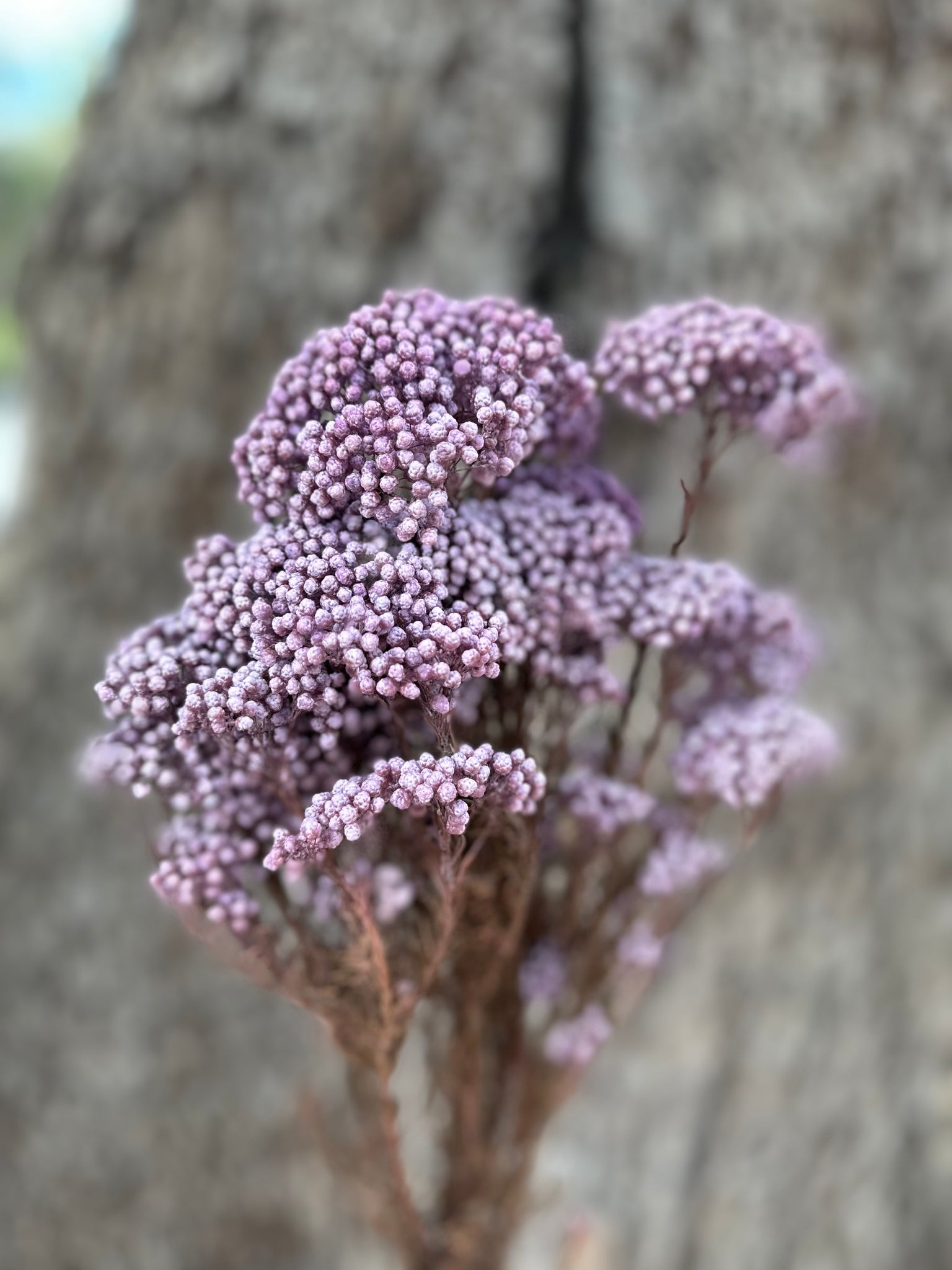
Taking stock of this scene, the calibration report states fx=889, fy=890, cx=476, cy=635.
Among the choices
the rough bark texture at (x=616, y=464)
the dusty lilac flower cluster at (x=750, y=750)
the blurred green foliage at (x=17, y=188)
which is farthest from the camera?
the blurred green foliage at (x=17, y=188)

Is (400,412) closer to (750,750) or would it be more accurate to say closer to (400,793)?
(400,793)

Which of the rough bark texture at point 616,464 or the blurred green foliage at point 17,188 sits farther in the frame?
the blurred green foliage at point 17,188

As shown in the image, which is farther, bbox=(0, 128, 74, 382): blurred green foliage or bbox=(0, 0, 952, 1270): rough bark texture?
bbox=(0, 128, 74, 382): blurred green foliage

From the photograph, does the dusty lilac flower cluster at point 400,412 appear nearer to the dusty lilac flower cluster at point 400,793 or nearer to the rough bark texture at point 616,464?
the dusty lilac flower cluster at point 400,793

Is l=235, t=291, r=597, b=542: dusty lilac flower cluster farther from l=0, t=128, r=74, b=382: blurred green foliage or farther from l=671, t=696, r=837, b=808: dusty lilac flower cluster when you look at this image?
l=0, t=128, r=74, b=382: blurred green foliage

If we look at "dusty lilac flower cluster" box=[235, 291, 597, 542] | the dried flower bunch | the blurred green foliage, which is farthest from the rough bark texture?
the blurred green foliage

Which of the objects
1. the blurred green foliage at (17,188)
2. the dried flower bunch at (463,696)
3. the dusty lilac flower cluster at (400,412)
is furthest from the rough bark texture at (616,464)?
the blurred green foliage at (17,188)

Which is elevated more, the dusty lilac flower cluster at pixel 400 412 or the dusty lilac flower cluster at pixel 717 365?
the dusty lilac flower cluster at pixel 717 365
